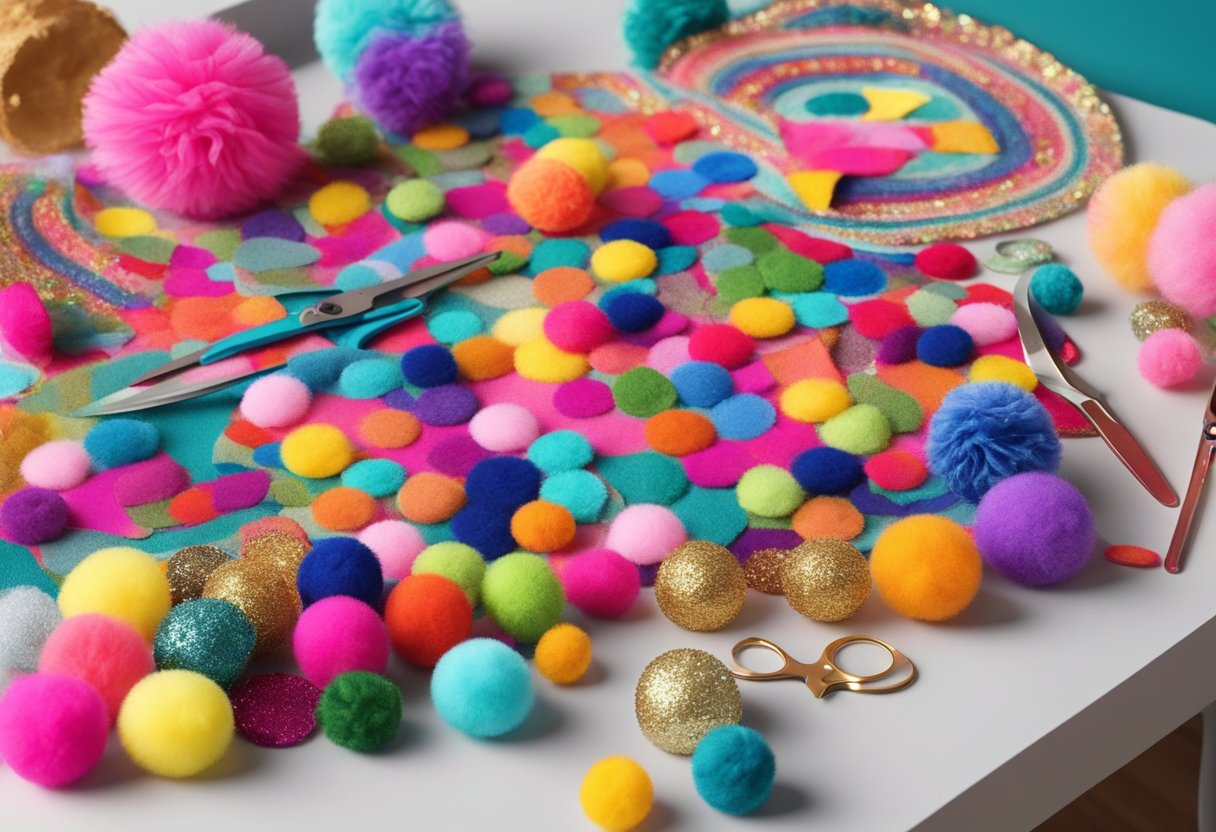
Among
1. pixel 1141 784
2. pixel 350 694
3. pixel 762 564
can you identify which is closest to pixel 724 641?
pixel 762 564

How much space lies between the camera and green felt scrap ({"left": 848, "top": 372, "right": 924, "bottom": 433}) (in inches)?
29.4

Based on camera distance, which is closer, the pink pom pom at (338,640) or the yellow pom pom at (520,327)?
the pink pom pom at (338,640)

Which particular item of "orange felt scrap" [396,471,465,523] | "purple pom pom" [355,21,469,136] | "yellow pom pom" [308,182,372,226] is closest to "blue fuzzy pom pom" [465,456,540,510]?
"orange felt scrap" [396,471,465,523]

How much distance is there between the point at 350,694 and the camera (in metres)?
0.56

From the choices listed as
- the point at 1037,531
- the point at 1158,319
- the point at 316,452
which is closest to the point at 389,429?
the point at 316,452

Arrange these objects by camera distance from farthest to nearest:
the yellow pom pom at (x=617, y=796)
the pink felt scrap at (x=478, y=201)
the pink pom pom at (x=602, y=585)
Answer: the pink felt scrap at (x=478, y=201), the pink pom pom at (x=602, y=585), the yellow pom pom at (x=617, y=796)

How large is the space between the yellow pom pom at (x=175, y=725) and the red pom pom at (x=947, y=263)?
1.78 feet

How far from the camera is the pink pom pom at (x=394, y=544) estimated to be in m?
0.66

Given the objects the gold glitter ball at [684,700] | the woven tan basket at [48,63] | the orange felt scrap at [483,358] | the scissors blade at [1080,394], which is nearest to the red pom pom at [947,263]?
the scissors blade at [1080,394]

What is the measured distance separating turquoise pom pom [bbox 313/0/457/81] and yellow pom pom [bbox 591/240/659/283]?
0.96ft

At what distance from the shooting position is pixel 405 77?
1034mm

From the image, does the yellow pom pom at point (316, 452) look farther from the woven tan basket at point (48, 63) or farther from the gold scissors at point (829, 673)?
the woven tan basket at point (48, 63)

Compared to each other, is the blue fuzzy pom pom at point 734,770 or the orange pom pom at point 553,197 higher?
the orange pom pom at point 553,197

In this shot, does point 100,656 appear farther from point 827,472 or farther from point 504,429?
point 827,472
